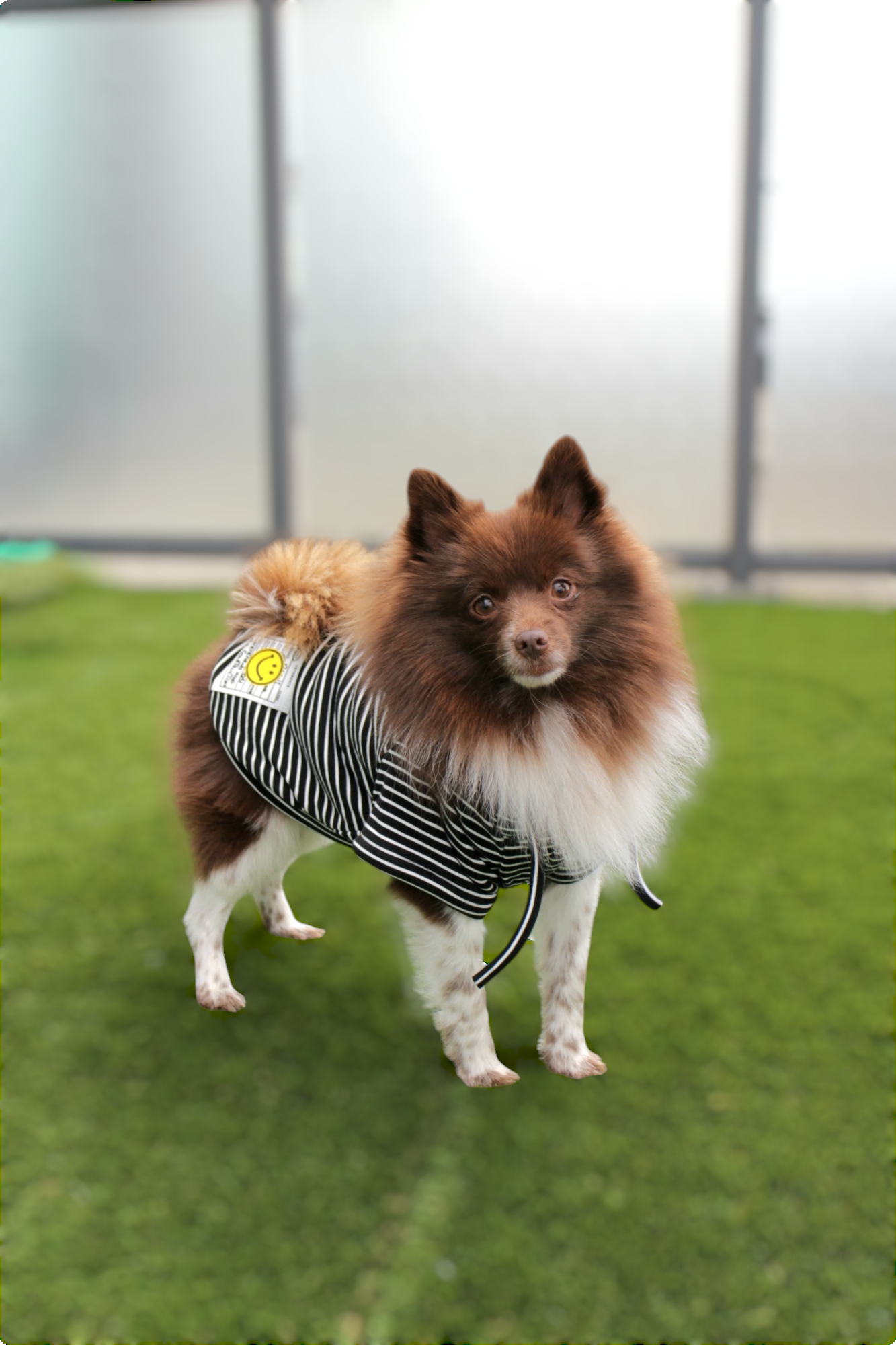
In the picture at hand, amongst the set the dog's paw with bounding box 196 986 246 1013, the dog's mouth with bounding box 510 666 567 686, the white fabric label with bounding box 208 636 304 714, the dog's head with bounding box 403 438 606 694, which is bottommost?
the dog's paw with bounding box 196 986 246 1013

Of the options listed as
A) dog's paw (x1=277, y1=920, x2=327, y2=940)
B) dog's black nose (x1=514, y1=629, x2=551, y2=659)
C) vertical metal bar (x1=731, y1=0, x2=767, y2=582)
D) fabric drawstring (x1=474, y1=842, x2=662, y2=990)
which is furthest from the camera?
vertical metal bar (x1=731, y1=0, x2=767, y2=582)

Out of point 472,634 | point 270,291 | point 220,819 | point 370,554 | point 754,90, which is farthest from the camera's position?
point 754,90

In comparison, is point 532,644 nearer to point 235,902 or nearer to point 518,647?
point 518,647

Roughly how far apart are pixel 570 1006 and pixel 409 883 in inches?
9.7

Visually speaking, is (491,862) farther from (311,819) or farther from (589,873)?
(311,819)

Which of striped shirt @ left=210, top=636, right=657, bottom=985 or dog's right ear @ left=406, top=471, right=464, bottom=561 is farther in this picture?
striped shirt @ left=210, top=636, right=657, bottom=985

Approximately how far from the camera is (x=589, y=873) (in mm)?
1192

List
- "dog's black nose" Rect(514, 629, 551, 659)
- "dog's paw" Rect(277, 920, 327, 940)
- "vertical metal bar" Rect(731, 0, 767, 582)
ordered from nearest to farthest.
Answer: "dog's black nose" Rect(514, 629, 551, 659) < "dog's paw" Rect(277, 920, 327, 940) < "vertical metal bar" Rect(731, 0, 767, 582)

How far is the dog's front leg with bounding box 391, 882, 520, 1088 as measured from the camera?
1114mm

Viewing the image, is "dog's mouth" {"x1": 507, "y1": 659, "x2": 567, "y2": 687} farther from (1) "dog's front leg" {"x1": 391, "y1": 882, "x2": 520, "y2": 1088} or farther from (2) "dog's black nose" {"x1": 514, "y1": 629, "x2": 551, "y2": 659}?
(1) "dog's front leg" {"x1": 391, "y1": 882, "x2": 520, "y2": 1088}

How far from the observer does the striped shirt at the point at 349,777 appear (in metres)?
1.12

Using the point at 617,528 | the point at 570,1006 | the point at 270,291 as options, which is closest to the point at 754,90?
the point at 270,291

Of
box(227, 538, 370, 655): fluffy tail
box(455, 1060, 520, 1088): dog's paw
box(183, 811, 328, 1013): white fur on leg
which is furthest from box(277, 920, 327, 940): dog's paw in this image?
box(227, 538, 370, 655): fluffy tail

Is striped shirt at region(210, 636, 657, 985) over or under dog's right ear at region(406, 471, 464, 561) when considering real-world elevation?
under
